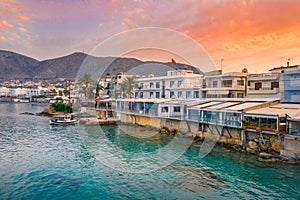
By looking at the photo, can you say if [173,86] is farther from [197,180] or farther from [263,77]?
[197,180]

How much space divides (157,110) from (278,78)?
1688 centimetres

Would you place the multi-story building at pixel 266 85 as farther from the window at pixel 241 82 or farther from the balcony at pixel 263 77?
the window at pixel 241 82

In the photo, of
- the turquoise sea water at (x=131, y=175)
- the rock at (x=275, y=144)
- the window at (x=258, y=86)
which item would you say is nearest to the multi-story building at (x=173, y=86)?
the window at (x=258, y=86)

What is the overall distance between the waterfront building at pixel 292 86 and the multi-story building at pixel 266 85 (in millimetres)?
1055

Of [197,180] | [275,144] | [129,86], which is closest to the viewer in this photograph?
[197,180]

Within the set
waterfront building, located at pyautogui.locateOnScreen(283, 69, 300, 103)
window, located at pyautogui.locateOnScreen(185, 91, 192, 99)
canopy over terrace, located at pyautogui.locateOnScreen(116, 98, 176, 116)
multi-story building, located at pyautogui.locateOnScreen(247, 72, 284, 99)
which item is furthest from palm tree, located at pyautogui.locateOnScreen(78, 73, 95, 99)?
waterfront building, located at pyautogui.locateOnScreen(283, 69, 300, 103)

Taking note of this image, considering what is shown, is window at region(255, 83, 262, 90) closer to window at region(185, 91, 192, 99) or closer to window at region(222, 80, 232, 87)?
window at region(222, 80, 232, 87)

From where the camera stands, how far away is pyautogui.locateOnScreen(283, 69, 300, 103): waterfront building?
25.5 m

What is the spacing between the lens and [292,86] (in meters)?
26.0

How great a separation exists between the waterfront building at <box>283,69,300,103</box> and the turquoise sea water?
10447mm

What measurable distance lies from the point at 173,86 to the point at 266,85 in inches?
766

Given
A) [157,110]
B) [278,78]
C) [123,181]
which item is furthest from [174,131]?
Answer: [123,181]

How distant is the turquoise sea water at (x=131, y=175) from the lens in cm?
1355

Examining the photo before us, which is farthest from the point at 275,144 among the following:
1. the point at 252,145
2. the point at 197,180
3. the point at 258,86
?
the point at 258,86
